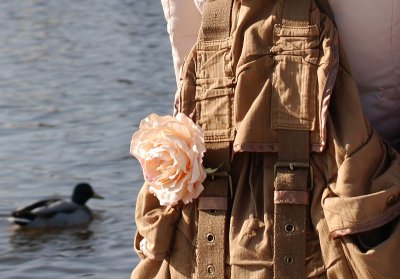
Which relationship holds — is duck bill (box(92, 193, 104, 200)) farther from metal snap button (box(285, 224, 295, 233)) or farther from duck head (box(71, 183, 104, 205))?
metal snap button (box(285, 224, 295, 233))

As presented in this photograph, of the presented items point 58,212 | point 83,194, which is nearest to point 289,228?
point 83,194

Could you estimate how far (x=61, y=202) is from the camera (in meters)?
10.1

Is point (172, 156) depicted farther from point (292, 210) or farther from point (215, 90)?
point (292, 210)

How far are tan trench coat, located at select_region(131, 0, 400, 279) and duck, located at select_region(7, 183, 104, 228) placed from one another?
21.1 ft

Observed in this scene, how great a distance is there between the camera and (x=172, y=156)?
2934mm

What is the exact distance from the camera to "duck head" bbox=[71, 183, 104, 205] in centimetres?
947

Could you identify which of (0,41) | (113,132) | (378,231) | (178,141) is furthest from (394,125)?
(0,41)

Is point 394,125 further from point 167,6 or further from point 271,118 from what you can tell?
point 167,6

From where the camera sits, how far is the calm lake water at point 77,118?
8.70m

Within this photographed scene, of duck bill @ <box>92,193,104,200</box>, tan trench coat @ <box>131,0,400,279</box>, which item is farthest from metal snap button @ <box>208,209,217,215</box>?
duck bill @ <box>92,193,104,200</box>

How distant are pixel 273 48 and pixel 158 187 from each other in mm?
422

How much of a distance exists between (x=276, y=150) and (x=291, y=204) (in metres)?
0.13

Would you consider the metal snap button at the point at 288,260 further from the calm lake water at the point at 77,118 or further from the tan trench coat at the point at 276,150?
the calm lake water at the point at 77,118

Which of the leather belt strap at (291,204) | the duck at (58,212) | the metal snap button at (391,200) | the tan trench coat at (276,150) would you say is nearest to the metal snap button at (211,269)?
the tan trench coat at (276,150)
